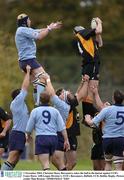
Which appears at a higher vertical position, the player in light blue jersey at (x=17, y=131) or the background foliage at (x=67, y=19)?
the background foliage at (x=67, y=19)

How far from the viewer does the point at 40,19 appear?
62.7m

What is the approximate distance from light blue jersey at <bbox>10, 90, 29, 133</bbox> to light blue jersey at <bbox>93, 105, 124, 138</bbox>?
1774 millimetres

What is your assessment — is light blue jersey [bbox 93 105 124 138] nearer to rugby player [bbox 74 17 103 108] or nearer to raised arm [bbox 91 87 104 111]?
raised arm [bbox 91 87 104 111]

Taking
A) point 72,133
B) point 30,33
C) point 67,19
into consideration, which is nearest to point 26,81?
point 30,33

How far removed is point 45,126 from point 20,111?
139cm

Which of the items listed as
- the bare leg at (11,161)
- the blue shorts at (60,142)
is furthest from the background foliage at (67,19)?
the bare leg at (11,161)

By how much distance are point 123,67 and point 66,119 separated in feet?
108

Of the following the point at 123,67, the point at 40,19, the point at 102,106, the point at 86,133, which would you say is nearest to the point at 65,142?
the point at 102,106

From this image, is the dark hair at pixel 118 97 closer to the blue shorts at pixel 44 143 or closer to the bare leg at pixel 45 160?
the blue shorts at pixel 44 143

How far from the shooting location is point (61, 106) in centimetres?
2445

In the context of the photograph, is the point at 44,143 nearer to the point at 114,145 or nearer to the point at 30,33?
the point at 114,145

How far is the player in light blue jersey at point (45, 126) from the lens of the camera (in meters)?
23.3

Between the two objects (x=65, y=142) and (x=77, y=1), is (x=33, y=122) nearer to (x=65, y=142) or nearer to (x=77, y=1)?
(x=65, y=142)

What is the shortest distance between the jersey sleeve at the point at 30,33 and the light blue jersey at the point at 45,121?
207 cm
